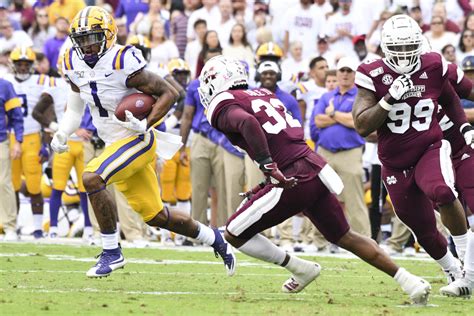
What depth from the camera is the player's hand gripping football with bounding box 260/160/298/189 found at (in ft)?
23.0

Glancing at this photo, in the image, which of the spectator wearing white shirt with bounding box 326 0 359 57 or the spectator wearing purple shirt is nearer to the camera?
the spectator wearing purple shirt

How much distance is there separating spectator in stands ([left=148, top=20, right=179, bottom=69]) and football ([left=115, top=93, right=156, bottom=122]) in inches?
260

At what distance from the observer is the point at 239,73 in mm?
7609

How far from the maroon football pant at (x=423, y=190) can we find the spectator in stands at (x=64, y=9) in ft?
32.8

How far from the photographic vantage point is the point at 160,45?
15.5m

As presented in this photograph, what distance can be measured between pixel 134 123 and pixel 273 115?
4.62 feet

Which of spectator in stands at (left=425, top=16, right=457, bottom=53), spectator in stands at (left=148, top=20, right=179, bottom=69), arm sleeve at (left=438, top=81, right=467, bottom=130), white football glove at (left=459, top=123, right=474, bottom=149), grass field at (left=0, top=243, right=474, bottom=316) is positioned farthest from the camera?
spectator in stands at (left=148, top=20, right=179, bottom=69)

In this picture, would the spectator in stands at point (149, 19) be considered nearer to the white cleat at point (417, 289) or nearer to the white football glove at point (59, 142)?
the white football glove at point (59, 142)

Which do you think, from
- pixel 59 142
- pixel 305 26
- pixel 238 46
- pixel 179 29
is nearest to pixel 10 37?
pixel 179 29

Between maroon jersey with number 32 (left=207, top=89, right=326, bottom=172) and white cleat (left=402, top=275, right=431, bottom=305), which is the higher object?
maroon jersey with number 32 (left=207, top=89, right=326, bottom=172)

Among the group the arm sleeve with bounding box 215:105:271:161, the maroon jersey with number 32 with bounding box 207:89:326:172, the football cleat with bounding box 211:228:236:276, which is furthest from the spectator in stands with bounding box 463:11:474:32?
the arm sleeve with bounding box 215:105:271:161

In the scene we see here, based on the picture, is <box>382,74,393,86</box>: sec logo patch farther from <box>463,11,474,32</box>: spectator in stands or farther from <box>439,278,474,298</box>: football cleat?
<box>463,11,474,32</box>: spectator in stands

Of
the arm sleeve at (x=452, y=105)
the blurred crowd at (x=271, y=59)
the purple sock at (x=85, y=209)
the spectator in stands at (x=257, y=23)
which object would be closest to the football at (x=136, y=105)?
the arm sleeve at (x=452, y=105)

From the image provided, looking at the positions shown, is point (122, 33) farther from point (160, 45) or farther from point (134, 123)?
point (134, 123)
